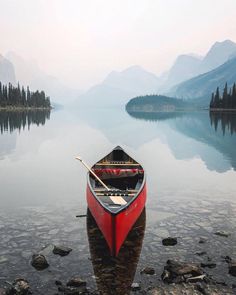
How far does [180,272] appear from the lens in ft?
39.2

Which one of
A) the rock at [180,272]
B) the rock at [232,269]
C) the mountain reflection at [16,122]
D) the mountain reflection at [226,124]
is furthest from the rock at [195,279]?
the mountain reflection at [16,122]

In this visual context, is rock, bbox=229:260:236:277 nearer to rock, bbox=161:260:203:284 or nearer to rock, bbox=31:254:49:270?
rock, bbox=161:260:203:284

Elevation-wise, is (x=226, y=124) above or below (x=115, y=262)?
above

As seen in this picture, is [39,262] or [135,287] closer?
[135,287]

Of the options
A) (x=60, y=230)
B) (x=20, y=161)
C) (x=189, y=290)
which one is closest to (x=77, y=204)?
(x=60, y=230)

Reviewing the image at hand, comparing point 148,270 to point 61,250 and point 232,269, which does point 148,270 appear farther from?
point 61,250

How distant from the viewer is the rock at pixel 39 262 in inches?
496

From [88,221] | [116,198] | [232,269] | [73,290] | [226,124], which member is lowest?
[88,221]

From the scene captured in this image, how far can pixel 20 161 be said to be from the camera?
1470 inches

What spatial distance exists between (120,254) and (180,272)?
9.41ft

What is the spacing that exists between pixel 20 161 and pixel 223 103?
178813 mm

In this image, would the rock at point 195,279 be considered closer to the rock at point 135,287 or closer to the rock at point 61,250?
the rock at point 135,287

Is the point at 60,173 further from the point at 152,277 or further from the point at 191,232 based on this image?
the point at 152,277

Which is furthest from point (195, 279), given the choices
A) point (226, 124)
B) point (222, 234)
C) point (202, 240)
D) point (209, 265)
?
point (226, 124)
